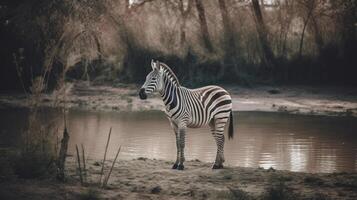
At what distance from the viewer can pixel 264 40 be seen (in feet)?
72.3

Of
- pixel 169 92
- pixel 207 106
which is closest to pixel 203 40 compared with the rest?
pixel 207 106

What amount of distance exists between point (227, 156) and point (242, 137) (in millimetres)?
2120

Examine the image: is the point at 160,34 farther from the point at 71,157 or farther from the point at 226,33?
the point at 71,157

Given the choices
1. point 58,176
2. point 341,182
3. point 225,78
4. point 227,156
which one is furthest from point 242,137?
point 225,78

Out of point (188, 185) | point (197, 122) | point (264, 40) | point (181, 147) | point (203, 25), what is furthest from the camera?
point (203, 25)

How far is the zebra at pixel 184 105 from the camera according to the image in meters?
9.96

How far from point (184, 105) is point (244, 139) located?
135 inches

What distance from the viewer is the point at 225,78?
21.5 meters

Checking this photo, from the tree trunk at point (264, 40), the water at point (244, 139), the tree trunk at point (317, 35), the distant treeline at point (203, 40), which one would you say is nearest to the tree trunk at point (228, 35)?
the distant treeline at point (203, 40)

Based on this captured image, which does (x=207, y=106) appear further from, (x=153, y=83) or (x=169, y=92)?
(x=153, y=83)

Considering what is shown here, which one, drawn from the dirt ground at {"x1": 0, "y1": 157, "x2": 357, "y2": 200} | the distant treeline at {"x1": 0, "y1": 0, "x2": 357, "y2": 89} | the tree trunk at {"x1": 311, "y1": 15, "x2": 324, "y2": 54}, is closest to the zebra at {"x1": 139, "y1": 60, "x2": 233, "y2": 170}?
the dirt ground at {"x1": 0, "y1": 157, "x2": 357, "y2": 200}

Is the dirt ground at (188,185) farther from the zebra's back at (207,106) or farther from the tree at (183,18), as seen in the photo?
the tree at (183,18)

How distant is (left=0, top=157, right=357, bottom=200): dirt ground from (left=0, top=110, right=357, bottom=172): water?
131cm

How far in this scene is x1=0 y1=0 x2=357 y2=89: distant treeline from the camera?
69.5 feet
